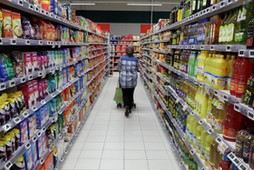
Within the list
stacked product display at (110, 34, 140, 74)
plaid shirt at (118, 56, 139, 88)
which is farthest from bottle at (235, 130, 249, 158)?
stacked product display at (110, 34, 140, 74)

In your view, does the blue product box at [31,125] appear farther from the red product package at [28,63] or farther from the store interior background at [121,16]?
the store interior background at [121,16]

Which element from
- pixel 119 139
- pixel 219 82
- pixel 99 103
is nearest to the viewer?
pixel 219 82

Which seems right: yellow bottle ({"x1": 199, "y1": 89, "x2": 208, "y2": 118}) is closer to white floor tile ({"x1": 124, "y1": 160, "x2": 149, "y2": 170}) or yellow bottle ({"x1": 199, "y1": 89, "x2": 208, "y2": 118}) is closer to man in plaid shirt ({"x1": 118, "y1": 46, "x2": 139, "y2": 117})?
white floor tile ({"x1": 124, "y1": 160, "x2": 149, "y2": 170})

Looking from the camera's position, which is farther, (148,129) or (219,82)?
(148,129)

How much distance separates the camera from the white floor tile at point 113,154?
12.6ft

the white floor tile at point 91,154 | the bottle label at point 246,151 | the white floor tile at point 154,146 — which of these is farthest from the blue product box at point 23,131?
the white floor tile at point 154,146

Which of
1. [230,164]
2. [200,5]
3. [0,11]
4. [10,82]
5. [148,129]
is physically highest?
[200,5]

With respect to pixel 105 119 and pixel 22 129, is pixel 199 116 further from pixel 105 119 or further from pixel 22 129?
pixel 105 119

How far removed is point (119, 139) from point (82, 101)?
1355 millimetres

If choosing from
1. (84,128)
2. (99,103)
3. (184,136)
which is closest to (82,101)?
(84,128)

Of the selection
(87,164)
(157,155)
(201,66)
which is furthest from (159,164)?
(201,66)

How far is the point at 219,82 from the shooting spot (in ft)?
6.89

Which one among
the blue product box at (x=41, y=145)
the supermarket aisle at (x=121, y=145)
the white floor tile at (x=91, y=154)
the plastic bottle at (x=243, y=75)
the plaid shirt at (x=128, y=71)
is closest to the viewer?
the plastic bottle at (x=243, y=75)

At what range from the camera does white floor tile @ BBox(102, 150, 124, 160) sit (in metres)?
3.86
